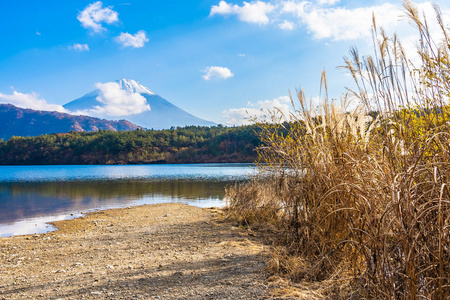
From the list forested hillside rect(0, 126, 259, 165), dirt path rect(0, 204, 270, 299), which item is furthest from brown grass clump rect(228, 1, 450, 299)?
forested hillside rect(0, 126, 259, 165)

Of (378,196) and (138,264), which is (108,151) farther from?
(378,196)

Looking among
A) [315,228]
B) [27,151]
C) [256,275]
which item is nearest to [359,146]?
[315,228]

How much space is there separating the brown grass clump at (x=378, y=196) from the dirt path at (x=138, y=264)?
33.8 inches

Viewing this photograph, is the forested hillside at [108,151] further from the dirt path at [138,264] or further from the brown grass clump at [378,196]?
the brown grass clump at [378,196]

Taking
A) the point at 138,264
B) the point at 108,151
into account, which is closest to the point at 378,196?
the point at 138,264

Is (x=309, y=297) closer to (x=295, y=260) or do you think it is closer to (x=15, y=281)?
(x=295, y=260)

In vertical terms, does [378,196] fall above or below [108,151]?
below

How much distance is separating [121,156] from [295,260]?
3671 inches

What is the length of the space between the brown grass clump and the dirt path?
86 cm

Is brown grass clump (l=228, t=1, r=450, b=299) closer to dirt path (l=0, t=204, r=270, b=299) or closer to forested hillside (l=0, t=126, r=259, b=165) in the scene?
dirt path (l=0, t=204, r=270, b=299)

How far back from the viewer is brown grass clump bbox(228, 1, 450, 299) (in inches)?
89.3

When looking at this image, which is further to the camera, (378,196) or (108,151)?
(108,151)

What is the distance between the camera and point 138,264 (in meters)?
5.68

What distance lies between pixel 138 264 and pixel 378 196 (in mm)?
4421
